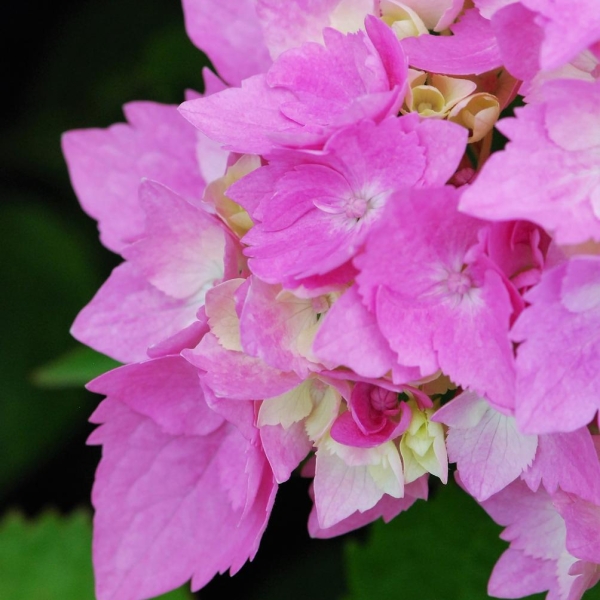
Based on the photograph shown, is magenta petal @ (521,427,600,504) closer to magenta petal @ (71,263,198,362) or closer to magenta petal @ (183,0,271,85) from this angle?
magenta petal @ (71,263,198,362)

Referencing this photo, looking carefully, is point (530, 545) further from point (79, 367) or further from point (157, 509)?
point (79, 367)

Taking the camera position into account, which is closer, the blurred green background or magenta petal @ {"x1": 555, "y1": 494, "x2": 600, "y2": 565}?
magenta petal @ {"x1": 555, "y1": 494, "x2": 600, "y2": 565}

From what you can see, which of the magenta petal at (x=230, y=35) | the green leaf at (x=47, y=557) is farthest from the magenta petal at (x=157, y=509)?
the green leaf at (x=47, y=557)

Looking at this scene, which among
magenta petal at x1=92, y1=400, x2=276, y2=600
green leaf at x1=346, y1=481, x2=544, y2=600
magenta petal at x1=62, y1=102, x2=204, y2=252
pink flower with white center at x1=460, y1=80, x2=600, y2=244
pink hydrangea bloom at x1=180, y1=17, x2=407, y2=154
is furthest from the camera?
green leaf at x1=346, y1=481, x2=544, y2=600

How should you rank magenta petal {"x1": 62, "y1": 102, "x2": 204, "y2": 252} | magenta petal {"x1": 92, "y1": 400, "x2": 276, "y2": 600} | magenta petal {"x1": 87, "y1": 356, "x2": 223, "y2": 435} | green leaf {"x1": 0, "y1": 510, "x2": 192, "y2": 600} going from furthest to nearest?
1. green leaf {"x1": 0, "y1": 510, "x2": 192, "y2": 600}
2. magenta petal {"x1": 62, "y1": 102, "x2": 204, "y2": 252}
3. magenta petal {"x1": 92, "y1": 400, "x2": 276, "y2": 600}
4. magenta petal {"x1": 87, "y1": 356, "x2": 223, "y2": 435}

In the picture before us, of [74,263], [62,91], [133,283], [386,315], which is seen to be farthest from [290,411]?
[62,91]

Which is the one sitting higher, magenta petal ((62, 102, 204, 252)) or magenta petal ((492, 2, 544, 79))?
magenta petal ((492, 2, 544, 79))

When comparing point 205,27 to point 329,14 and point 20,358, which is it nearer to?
point 329,14

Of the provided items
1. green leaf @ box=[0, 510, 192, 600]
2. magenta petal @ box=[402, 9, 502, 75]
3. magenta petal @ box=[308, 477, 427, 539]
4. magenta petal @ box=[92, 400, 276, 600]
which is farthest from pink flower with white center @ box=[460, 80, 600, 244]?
green leaf @ box=[0, 510, 192, 600]
